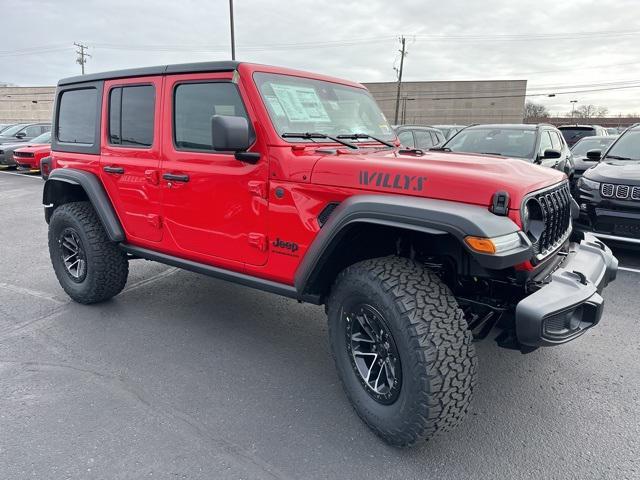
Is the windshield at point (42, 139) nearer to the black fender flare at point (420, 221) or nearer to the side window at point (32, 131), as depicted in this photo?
the side window at point (32, 131)

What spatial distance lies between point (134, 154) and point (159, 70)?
0.67 metres

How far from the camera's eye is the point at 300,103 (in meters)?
3.04

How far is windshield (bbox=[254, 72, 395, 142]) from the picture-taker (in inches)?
113

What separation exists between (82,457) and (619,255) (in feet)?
20.4

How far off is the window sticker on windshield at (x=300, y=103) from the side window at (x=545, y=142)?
4.70 m

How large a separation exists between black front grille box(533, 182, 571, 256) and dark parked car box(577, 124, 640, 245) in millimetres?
2806

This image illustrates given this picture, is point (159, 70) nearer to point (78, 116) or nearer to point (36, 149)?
point (78, 116)

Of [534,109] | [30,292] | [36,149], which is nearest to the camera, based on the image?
[30,292]

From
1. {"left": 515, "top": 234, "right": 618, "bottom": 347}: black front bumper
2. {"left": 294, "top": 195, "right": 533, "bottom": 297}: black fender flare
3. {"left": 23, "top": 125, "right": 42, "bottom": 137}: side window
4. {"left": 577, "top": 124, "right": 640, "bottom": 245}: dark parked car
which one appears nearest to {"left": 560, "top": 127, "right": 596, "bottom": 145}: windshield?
{"left": 577, "top": 124, "right": 640, "bottom": 245}: dark parked car

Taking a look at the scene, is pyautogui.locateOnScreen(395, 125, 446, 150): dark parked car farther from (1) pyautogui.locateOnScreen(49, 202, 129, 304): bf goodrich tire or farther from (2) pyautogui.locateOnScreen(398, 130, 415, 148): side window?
(1) pyautogui.locateOnScreen(49, 202, 129, 304): bf goodrich tire

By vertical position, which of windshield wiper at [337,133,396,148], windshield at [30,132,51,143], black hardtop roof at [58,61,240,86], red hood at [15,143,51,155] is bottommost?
red hood at [15,143,51,155]

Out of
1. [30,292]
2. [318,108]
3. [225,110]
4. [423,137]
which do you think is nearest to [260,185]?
[225,110]

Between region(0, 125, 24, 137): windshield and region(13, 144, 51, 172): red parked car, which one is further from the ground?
region(0, 125, 24, 137): windshield

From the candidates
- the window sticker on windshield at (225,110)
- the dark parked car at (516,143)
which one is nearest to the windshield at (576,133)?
the dark parked car at (516,143)
